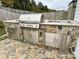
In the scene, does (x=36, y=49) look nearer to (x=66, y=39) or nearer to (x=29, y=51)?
(x=29, y=51)

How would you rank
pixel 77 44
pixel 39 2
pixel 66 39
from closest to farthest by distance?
pixel 77 44 < pixel 66 39 < pixel 39 2

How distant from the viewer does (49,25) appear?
4207mm

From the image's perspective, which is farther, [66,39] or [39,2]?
[39,2]

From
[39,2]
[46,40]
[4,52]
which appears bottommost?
[4,52]

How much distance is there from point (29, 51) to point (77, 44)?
168 cm

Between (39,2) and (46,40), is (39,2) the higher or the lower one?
the higher one

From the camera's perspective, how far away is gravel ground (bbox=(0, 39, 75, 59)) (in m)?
3.84

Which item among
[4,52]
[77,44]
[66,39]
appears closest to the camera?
[77,44]

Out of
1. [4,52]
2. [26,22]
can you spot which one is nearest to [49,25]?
[26,22]

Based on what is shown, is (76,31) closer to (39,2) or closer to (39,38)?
(39,38)

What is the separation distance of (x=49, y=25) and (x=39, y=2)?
33611mm

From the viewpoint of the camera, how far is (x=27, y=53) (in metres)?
4.07

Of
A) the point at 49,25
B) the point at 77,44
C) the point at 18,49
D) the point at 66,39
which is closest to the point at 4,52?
the point at 18,49

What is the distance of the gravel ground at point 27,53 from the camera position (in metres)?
3.84
